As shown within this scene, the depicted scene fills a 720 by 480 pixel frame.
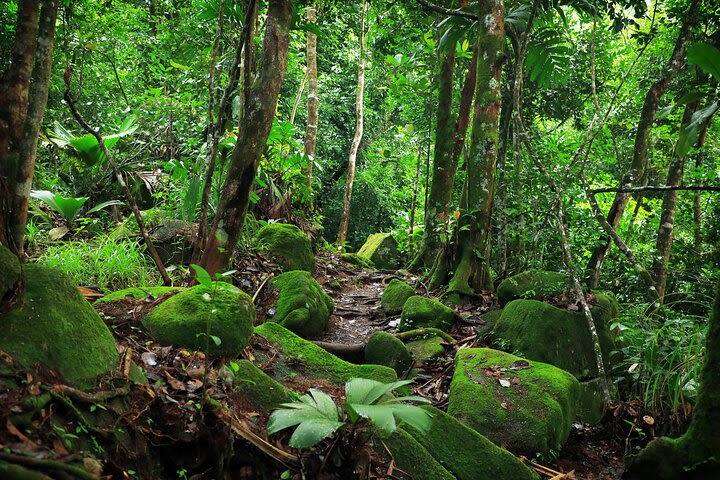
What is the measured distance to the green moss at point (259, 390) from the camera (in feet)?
9.73

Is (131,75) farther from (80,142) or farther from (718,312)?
(718,312)

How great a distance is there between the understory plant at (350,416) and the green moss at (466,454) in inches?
33.1

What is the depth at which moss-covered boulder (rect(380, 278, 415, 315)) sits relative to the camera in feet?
22.5

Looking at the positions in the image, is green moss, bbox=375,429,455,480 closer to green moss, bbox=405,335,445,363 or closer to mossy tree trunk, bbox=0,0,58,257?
green moss, bbox=405,335,445,363

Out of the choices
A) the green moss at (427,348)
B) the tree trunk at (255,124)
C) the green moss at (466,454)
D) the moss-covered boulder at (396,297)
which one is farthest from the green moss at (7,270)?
the moss-covered boulder at (396,297)

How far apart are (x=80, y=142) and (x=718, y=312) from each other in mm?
6652

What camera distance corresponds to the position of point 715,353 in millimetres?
2561

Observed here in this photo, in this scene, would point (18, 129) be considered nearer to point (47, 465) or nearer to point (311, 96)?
point (47, 465)

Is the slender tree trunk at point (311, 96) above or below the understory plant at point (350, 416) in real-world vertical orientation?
above

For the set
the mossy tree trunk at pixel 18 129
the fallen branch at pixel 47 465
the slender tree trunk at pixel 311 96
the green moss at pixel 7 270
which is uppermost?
the slender tree trunk at pixel 311 96

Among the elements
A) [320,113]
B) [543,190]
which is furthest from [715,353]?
[320,113]

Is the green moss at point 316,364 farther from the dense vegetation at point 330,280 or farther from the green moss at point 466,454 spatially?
the green moss at point 466,454

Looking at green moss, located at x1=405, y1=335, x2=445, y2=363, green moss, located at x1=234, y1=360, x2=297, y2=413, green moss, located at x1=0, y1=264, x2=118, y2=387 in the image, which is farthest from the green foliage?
green moss, located at x1=405, y1=335, x2=445, y2=363

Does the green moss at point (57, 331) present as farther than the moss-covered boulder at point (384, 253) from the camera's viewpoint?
No
